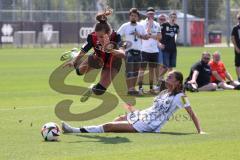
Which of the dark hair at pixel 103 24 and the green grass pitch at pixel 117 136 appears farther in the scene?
the dark hair at pixel 103 24

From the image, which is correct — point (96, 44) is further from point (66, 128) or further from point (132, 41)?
point (132, 41)

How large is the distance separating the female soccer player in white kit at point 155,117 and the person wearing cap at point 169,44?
417 inches

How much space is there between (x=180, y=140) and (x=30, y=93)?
31.0ft

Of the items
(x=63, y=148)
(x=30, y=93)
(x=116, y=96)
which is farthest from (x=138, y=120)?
(x=30, y=93)

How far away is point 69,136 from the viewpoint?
11.8 metres

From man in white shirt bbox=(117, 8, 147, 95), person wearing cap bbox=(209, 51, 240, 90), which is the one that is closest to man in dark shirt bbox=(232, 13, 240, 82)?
person wearing cap bbox=(209, 51, 240, 90)

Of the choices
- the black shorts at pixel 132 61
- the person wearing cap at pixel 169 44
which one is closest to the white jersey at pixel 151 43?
the black shorts at pixel 132 61

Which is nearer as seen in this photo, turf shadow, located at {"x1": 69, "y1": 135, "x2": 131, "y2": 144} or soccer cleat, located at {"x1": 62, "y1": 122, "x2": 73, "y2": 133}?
turf shadow, located at {"x1": 69, "y1": 135, "x2": 131, "y2": 144}

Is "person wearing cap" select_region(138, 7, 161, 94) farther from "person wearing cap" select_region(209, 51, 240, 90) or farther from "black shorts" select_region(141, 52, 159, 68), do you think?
"person wearing cap" select_region(209, 51, 240, 90)

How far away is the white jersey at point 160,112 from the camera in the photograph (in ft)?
39.4

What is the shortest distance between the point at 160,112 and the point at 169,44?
37.4 ft

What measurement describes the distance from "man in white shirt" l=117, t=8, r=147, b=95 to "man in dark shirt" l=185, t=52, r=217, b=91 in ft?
5.30

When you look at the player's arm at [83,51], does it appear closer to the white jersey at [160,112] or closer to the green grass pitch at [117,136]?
the green grass pitch at [117,136]

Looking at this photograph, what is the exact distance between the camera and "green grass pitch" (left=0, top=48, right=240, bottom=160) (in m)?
9.81
